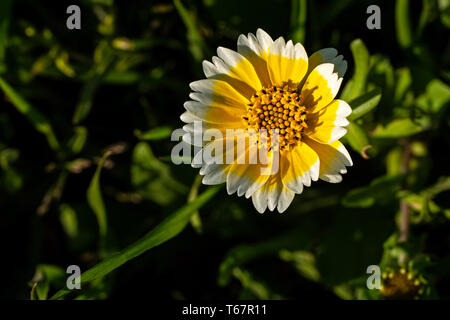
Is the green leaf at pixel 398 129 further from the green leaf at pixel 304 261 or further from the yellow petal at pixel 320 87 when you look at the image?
the green leaf at pixel 304 261

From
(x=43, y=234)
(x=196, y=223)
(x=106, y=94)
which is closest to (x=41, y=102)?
(x=106, y=94)

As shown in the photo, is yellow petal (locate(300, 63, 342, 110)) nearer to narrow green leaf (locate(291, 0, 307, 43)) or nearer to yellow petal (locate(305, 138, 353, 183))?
yellow petal (locate(305, 138, 353, 183))

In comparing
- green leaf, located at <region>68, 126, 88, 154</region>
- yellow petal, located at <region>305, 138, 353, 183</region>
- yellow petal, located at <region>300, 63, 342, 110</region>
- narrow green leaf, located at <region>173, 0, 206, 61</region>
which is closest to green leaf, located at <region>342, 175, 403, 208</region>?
yellow petal, located at <region>305, 138, 353, 183</region>

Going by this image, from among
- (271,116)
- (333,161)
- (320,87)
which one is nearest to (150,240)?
(271,116)

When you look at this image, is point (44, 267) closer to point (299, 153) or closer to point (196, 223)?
point (196, 223)

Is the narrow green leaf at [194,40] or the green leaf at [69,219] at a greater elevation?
the narrow green leaf at [194,40]

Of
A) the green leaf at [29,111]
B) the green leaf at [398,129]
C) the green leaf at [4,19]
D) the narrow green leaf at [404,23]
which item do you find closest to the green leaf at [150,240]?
the green leaf at [398,129]
